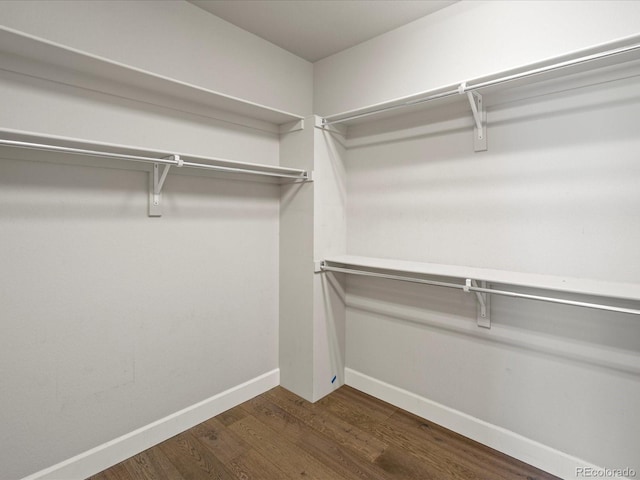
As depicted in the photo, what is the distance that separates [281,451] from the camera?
1850 mm

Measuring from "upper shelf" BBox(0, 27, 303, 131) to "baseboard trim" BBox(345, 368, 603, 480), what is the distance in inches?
83.1

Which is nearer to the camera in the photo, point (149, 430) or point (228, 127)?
point (149, 430)

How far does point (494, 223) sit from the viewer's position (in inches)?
74.7

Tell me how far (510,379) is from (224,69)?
253 centimetres

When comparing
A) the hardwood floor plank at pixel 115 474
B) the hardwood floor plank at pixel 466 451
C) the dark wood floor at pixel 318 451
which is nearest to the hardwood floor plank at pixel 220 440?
the dark wood floor at pixel 318 451

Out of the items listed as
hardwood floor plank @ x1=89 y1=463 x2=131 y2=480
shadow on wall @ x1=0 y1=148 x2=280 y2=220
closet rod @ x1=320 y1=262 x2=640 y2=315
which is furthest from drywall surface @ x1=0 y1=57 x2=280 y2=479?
closet rod @ x1=320 y1=262 x2=640 y2=315

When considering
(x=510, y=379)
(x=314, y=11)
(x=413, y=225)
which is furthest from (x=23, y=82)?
(x=510, y=379)

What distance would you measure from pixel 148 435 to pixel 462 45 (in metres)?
2.86

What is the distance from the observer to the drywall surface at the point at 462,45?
1.60 metres

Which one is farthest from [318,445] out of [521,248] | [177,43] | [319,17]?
[319,17]

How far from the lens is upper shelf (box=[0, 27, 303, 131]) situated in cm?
135

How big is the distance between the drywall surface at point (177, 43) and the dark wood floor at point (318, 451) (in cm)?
210

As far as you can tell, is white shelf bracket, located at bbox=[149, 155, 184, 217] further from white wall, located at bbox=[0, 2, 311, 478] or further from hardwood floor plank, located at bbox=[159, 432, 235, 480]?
hardwood floor plank, located at bbox=[159, 432, 235, 480]

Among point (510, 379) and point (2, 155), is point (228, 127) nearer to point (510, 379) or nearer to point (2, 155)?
point (2, 155)
